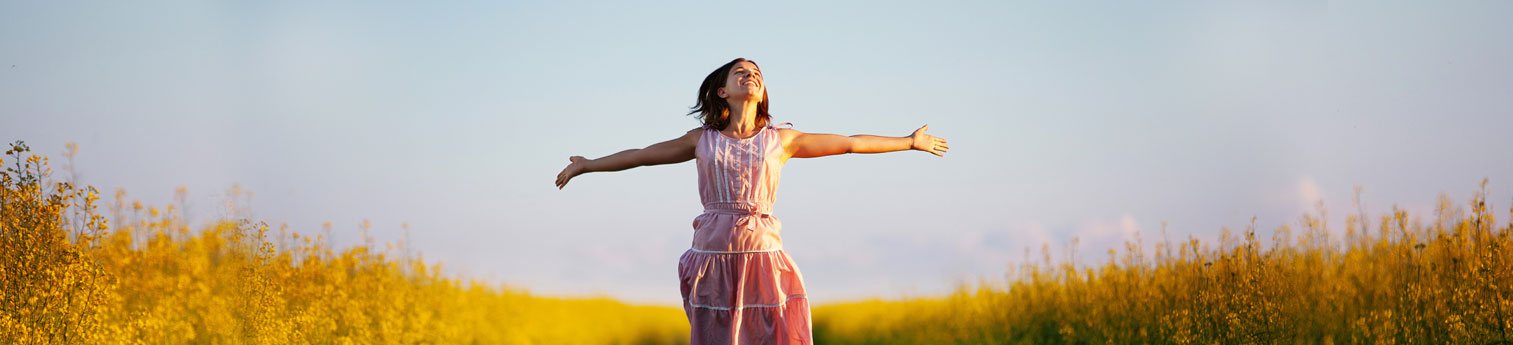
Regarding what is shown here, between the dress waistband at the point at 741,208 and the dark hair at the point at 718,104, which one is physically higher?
the dark hair at the point at 718,104

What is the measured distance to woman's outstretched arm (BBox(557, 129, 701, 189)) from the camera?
432 centimetres

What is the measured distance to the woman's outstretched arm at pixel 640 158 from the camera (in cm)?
432

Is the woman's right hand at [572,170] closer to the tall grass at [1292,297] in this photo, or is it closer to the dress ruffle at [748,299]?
the dress ruffle at [748,299]

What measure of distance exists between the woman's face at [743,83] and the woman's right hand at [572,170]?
674mm

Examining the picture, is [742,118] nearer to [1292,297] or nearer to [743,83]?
[743,83]

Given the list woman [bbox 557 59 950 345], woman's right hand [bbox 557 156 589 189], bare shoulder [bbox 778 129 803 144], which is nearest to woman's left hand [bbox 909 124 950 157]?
woman [bbox 557 59 950 345]

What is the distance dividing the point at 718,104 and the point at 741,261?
689 mm

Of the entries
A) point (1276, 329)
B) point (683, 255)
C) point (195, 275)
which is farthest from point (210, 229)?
point (1276, 329)

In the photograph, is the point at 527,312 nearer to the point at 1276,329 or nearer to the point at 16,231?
the point at 16,231

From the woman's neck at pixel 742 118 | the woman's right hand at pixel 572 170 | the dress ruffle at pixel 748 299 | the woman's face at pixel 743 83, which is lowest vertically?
the dress ruffle at pixel 748 299

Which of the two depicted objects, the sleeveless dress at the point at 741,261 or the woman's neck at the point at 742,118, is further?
the woman's neck at the point at 742,118

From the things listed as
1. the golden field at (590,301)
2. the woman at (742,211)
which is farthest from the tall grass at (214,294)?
the woman at (742,211)

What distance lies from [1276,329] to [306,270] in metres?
5.43

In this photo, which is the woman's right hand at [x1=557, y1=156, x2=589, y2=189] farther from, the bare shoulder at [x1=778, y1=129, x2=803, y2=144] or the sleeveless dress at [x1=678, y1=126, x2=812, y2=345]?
the bare shoulder at [x1=778, y1=129, x2=803, y2=144]
